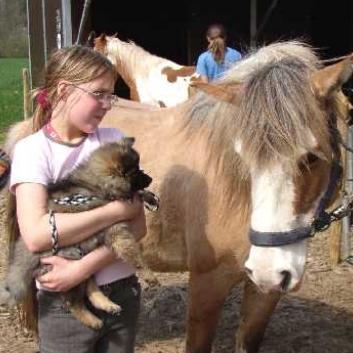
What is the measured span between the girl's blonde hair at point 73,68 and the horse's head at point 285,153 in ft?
1.62

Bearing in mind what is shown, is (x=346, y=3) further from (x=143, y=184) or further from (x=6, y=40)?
(x=6, y=40)

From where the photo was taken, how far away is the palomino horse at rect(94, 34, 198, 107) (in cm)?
820

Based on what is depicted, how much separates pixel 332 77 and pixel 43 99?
3.06 feet

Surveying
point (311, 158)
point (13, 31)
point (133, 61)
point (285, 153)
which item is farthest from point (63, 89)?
point (13, 31)

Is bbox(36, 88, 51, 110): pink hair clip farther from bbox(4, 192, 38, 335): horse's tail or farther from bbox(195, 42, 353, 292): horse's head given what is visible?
bbox(195, 42, 353, 292): horse's head

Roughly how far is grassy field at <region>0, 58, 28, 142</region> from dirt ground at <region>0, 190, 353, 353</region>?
7.52 m

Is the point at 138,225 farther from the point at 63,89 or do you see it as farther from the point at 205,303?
the point at 205,303

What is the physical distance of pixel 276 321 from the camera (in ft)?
12.2

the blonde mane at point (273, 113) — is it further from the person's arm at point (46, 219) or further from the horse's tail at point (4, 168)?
the horse's tail at point (4, 168)

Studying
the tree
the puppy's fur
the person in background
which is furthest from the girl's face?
the tree

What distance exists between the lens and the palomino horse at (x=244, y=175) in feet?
6.22

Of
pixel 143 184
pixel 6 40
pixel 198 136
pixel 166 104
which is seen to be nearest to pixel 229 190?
pixel 198 136

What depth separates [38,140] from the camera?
5.69 feet

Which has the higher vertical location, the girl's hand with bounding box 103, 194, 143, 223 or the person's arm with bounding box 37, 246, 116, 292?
the girl's hand with bounding box 103, 194, 143, 223
